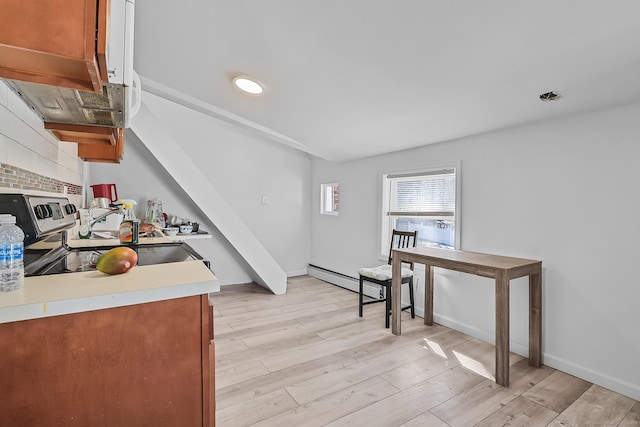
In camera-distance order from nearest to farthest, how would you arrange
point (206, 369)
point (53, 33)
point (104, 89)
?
point (53, 33) < point (206, 369) < point (104, 89)

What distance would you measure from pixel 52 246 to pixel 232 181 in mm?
2961

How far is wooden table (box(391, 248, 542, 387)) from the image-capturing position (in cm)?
196

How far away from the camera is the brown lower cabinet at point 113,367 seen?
0.69 metres

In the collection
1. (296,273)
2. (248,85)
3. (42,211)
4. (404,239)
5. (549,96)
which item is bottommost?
(296,273)

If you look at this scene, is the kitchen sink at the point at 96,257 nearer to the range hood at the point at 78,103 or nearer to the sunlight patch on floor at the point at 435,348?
the range hood at the point at 78,103

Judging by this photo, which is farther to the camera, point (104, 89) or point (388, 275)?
point (388, 275)

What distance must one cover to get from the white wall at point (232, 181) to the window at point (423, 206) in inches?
64.6

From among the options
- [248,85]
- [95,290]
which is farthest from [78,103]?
[248,85]

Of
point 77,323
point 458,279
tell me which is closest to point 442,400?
point 458,279

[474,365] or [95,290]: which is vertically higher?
[95,290]

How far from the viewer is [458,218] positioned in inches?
109

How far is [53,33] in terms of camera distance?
687 mm

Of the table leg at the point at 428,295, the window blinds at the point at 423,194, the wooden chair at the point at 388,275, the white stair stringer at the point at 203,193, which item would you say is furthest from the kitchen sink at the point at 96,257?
the window blinds at the point at 423,194

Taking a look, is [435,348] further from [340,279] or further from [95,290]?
[95,290]
